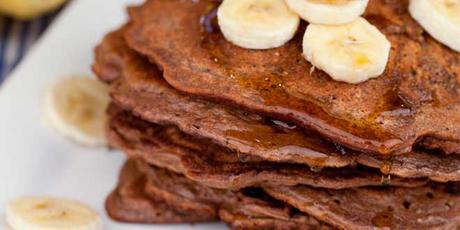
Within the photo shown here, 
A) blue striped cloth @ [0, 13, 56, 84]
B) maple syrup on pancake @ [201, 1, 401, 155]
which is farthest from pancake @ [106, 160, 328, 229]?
blue striped cloth @ [0, 13, 56, 84]

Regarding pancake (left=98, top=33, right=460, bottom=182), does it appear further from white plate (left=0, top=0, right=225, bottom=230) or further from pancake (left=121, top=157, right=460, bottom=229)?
white plate (left=0, top=0, right=225, bottom=230)

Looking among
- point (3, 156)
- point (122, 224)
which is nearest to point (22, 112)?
point (3, 156)

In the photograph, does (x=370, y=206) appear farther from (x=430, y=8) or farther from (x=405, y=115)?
(x=430, y=8)

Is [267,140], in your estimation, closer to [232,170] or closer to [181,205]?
[232,170]

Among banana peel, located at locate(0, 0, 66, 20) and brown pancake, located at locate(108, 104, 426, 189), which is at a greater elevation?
brown pancake, located at locate(108, 104, 426, 189)

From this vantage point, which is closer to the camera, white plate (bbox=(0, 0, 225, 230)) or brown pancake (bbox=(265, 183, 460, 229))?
brown pancake (bbox=(265, 183, 460, 229))

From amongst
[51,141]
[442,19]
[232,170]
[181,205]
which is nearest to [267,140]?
[232,170]

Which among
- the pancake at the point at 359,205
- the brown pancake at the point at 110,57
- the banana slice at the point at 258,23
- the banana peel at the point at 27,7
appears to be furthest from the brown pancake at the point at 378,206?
the banana peel at the point at 27,7
